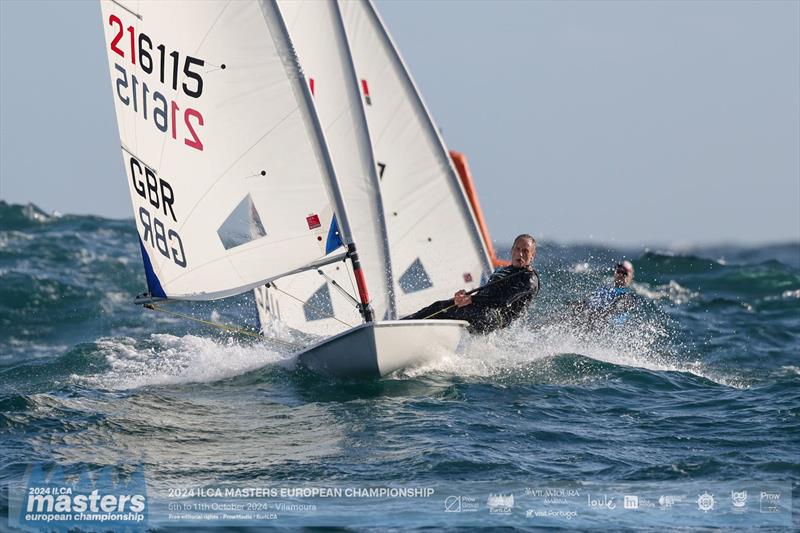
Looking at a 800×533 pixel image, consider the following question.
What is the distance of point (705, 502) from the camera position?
7230 mm

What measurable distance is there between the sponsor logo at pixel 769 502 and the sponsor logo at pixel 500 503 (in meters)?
1.64

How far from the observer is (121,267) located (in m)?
20.8

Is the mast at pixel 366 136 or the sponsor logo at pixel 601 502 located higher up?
the mast at pixel 366 136

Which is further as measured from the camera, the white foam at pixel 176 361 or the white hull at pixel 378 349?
the white foam at pixel 176 361

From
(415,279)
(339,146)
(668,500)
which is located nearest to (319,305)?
(415,279)

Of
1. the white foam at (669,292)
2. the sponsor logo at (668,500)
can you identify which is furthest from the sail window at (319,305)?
the white foam at (669,292)

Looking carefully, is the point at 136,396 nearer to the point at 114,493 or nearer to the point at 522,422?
the point at 114,493

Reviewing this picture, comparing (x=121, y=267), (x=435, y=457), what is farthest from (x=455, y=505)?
(x=121, y=267)

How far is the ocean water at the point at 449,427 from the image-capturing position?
23.4 feet

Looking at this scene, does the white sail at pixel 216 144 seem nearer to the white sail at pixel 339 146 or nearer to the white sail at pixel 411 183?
the white sail at pixel 339 146

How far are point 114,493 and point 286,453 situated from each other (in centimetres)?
138

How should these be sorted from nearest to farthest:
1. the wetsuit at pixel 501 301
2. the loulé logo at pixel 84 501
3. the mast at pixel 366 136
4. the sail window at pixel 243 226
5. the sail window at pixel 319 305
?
the loulé logo at pixel 84 501, the sail window at pixel 243 226, the wetsuit at pixel 501 301, the mast at pixel 366 136, the sail window at pixel 319 305

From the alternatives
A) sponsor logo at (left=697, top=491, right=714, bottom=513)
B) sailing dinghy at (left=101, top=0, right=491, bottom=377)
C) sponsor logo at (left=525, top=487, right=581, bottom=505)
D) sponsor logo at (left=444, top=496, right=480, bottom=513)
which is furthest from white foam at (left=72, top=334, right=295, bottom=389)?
sponsor logo at (left=697, top=491, right=714, bottom=513)

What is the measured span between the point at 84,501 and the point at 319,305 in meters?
6.31
